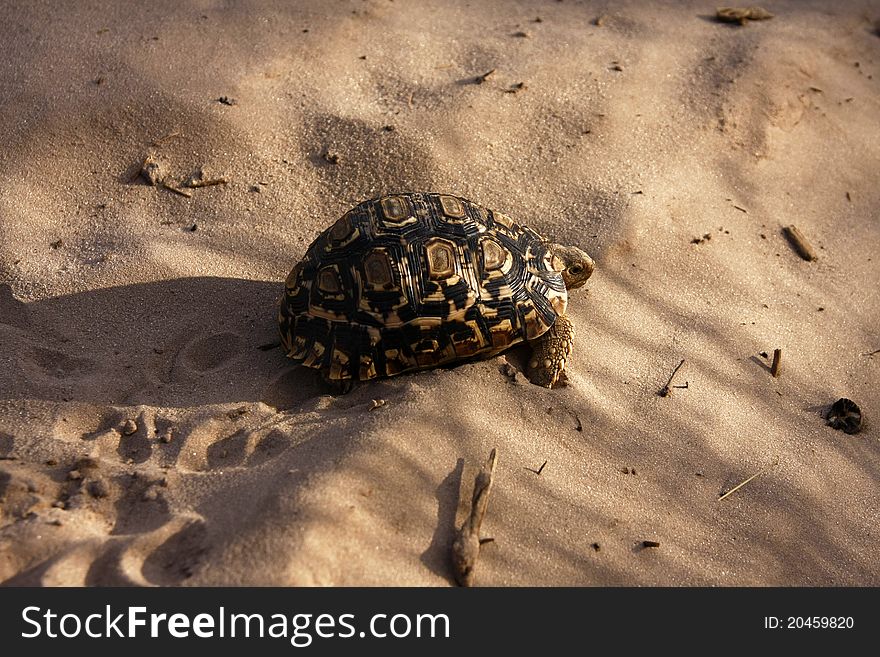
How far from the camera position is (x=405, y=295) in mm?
4055

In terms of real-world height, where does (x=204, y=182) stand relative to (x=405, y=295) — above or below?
below

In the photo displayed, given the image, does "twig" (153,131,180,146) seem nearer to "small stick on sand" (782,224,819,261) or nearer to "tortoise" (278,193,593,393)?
"tortoise" (278,193,593,393)

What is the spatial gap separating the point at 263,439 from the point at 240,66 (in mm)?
3479

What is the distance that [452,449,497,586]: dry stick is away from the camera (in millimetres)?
3338

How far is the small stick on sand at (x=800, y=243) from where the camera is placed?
5.57 metres

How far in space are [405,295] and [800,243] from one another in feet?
10.2

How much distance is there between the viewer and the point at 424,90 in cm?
620

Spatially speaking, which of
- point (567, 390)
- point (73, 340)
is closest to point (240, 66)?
point (73, 340)

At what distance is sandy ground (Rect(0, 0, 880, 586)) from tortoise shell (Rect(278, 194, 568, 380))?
7.9 inches

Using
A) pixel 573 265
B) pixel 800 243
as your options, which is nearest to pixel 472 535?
pixel 573 265

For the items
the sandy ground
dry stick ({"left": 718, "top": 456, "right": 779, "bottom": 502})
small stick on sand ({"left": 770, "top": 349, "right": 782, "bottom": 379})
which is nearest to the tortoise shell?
the sandy ground

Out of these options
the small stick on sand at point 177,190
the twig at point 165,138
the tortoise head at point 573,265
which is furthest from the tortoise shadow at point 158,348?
the tortoise head at point 573,265

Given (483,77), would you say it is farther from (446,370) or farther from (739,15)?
(446,370)

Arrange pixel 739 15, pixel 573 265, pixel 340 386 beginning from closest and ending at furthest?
pixel 340 386 < pixel 573 265 < pixel 739 15
